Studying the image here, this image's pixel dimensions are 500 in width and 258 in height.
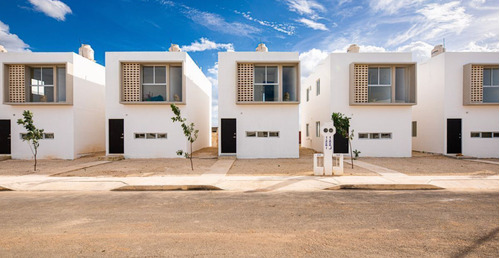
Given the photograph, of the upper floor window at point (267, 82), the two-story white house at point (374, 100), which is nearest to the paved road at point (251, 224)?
the two-story white house at point (374, 100)

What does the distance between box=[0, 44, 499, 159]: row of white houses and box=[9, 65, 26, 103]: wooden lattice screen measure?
2.4 inches

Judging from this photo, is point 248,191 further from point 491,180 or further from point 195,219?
point 491,180

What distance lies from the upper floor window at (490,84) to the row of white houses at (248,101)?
0.21 ft

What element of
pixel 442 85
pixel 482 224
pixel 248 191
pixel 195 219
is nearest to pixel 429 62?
pixel 442 85

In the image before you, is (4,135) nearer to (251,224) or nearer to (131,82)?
(131,82)

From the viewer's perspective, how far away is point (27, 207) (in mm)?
5410

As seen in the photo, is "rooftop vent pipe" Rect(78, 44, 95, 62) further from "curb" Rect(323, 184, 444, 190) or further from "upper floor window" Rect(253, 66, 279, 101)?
"curb" Rect(323, 184, 444, 190)

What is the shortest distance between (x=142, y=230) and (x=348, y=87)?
14087 millimetres

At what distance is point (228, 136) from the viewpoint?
46.6 ft

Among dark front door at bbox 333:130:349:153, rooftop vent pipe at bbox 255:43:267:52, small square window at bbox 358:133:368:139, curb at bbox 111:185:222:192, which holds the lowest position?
curb at bbox 111:185:222:192

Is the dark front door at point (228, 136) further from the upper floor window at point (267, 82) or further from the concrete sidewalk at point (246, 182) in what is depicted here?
the concrete sidewalk at point (246, 182)

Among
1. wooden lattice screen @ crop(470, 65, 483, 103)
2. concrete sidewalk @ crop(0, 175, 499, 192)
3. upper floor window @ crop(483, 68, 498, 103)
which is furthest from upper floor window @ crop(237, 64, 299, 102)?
upper floor window @ crop(483, 68, 498, 103)

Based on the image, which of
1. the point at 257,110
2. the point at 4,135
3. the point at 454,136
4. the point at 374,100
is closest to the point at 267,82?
the point at 257,110

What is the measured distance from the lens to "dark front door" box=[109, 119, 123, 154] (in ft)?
46.3
